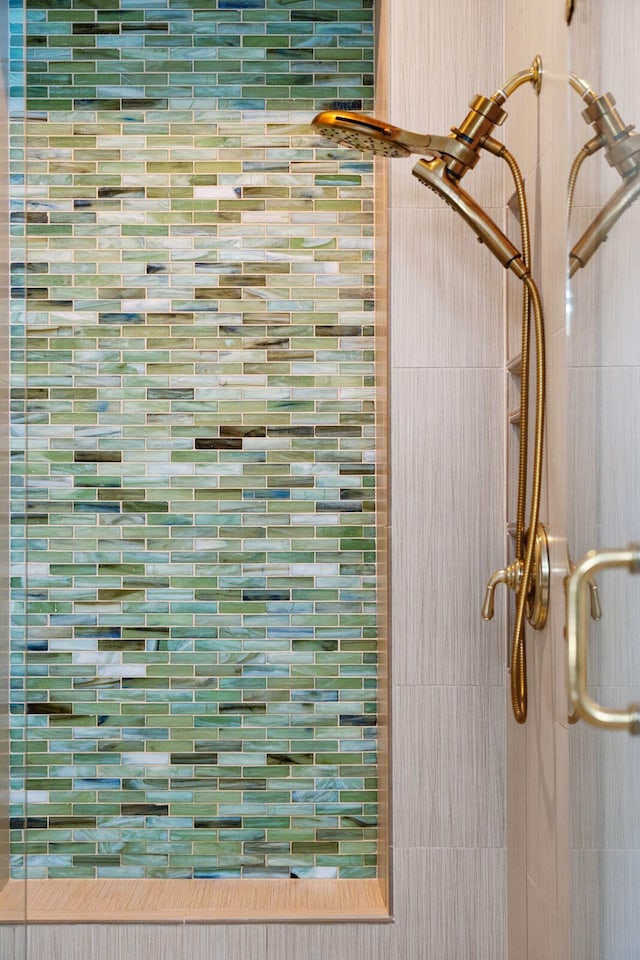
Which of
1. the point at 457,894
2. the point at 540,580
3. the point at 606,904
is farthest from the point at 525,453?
the point at 457,894

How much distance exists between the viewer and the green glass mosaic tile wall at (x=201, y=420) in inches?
75.2

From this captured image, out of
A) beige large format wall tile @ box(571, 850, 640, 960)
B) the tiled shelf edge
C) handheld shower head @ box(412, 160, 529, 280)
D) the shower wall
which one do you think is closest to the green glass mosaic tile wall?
the tiled shelf edge

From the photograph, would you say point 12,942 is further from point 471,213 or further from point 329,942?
point 471,213

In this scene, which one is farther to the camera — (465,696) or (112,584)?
(112,584)

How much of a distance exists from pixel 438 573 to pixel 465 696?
0.73 ft

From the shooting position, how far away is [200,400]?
1.94 metres

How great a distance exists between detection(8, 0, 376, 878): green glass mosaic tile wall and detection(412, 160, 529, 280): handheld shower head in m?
0.49

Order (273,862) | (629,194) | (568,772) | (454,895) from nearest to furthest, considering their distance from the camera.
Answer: (629,194), (568,772), (454,895), (273,862)

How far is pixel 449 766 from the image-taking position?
5.33ft

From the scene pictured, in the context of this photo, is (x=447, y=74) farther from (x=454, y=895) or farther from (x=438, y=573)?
(x=454, y=895)

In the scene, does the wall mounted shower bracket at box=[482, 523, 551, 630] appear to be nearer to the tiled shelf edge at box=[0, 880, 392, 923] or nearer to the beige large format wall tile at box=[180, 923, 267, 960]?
the tiled shelf edge at box=[0, 880, 392, 923]

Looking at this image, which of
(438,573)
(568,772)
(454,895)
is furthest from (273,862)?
(568,772)

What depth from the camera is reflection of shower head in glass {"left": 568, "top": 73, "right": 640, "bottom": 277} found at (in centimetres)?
94

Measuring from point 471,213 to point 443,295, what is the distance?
0.21m
